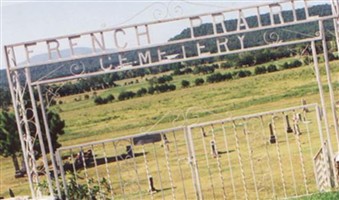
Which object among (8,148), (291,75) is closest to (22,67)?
(8,148)

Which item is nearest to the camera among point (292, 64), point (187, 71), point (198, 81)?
point (292, 64)

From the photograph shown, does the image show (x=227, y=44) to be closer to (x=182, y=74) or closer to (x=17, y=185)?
(x=17, y=185)

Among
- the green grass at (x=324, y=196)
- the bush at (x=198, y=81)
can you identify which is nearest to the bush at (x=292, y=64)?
the bush at (x=198, y=81)

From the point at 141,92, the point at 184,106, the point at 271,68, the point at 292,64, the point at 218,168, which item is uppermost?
the point at 292,64

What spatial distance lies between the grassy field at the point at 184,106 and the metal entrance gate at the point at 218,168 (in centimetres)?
527

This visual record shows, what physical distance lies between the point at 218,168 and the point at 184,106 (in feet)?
123

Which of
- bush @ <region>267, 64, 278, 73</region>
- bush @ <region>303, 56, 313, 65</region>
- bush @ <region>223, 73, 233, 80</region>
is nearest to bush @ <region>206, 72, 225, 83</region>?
bush @ <region>223, 73, 233, 80</region>

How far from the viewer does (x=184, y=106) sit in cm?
5619

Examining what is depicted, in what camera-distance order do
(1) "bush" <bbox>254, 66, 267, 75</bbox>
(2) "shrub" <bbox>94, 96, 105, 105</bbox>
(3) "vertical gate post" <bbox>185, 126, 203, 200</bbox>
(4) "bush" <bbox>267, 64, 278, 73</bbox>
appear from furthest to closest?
(1) "bush" <bbox>254, 66, 267, 75</bbox>
(4) "bush" <bbox>267, 64, 278, 73</bbox>
(2) "shrub" <bbox>94, 96, 105, 105</bbox>
(3) "vertical gate post" <bbox>185, 126, 203, 200</bbox>

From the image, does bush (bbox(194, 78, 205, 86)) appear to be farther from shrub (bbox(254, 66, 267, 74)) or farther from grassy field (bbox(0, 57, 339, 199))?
shrub (bbox(254, 66, 267, 74))

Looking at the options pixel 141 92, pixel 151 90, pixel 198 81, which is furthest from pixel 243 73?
pixel 141 92

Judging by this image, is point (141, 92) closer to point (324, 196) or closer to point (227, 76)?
point (227, 76)

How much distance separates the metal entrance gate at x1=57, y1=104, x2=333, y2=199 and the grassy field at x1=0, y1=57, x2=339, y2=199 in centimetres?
527

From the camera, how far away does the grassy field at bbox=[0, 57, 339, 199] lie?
4372 cm
